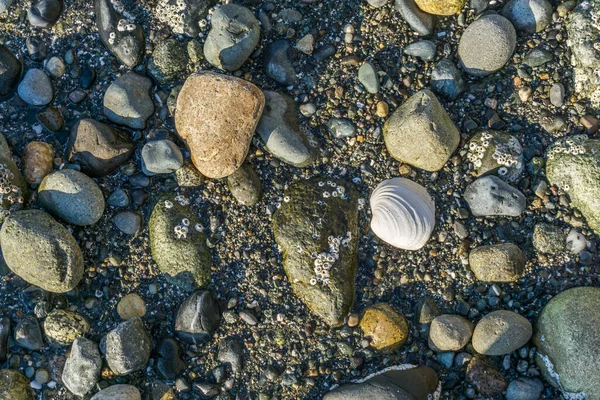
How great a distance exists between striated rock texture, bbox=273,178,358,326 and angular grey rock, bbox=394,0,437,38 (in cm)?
138

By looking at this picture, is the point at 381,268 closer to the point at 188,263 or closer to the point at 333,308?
the point at 333,308

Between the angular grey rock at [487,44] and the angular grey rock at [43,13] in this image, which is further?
the angular grey rock at [43,13]

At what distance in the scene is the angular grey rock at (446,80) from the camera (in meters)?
4.16

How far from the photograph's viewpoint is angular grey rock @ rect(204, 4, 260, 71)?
13.4ft

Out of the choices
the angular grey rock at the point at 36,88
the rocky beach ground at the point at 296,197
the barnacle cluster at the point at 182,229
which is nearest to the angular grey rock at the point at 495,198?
the rocky beach ground at the point at 296,197

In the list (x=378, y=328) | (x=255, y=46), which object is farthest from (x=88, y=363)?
(x=255, y=46)

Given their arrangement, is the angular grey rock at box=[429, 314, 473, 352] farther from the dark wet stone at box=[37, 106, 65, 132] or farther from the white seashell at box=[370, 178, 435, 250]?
the dark wet stone at box=[37, 106, 65, 132]

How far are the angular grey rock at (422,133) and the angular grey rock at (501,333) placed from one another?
1218mm

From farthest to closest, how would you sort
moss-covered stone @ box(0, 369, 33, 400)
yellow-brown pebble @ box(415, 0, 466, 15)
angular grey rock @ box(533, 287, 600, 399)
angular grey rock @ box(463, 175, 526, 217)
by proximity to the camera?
1. yellow-brown pebble @ box(415, 0, 466, 15)
2. angular grey rock @ box(463, 175, 526, 217)
3. moss-covered stone @ box(0, 369, 33, 400)
4. angular grey rock @ box(533, 287, 600, 399)

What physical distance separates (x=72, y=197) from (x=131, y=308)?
96 centimetres

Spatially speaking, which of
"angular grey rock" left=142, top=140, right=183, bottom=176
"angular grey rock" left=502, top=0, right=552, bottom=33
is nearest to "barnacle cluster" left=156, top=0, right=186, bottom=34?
"angular grey rock" left=142, top=140, right=183, bottom=176

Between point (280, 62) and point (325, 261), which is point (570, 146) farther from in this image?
point (280, 62)

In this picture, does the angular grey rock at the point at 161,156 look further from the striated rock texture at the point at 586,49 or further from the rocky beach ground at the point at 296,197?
the striated rock texture at the point at 586,49

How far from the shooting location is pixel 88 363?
3.95 m
